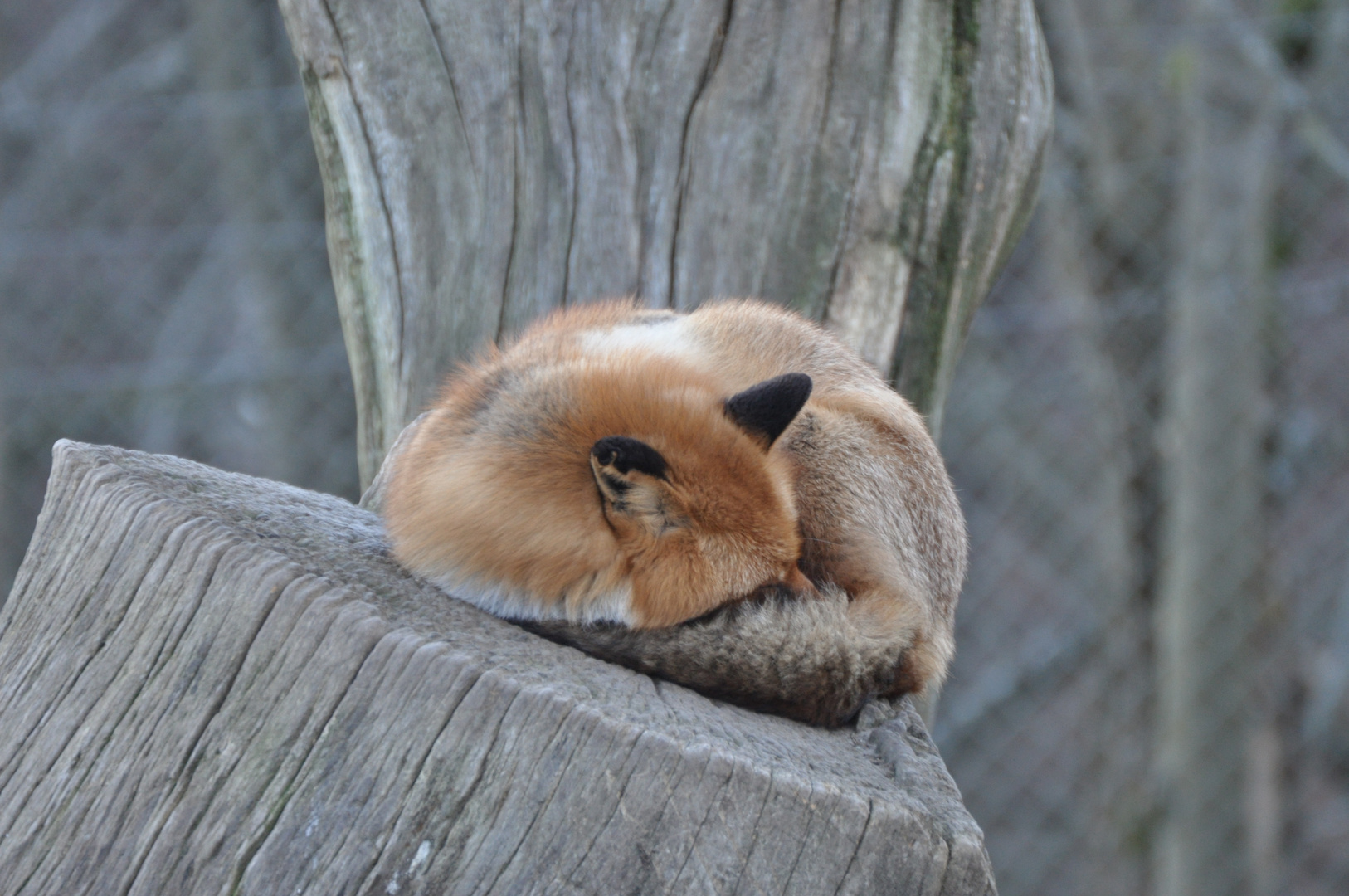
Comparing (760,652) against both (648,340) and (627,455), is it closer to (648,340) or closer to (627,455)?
(627,455)

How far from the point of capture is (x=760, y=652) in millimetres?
1544

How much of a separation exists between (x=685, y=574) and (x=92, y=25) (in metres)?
7.92

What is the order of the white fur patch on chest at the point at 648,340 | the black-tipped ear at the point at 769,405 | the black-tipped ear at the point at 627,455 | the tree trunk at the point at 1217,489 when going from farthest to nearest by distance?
the tree trunk at the point at 1217,489 < the white fur patch on chest at the point at 648,340 < the black-tipped ear at the point at 769,405 < the black-tipped ear at the point at 627,455

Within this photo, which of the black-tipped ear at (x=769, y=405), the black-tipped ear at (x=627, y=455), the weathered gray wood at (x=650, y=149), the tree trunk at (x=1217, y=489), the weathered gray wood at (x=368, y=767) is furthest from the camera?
the tree trunk at (x=1217, y=489)

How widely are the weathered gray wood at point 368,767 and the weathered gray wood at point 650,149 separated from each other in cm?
133

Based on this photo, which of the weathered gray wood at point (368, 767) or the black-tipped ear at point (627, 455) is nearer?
the weathered gray wood at point (368, 767)

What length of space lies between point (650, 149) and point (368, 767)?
69.3 inches

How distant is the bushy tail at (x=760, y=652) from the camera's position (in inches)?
60.6

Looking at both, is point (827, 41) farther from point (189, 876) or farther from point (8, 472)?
point (8, 472)

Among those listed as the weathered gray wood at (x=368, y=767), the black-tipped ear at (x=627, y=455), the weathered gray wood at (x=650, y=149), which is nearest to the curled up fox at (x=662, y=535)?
the black-tipped ear at (x=627, y=455)

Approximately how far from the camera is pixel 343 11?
257 cm

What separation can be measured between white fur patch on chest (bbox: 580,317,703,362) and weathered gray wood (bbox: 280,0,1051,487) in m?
0.42

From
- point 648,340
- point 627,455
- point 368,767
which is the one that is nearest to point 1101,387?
point 648,340

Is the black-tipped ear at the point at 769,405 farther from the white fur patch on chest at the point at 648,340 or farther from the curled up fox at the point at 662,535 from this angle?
the white fur patch on chest at the point at 648,340
